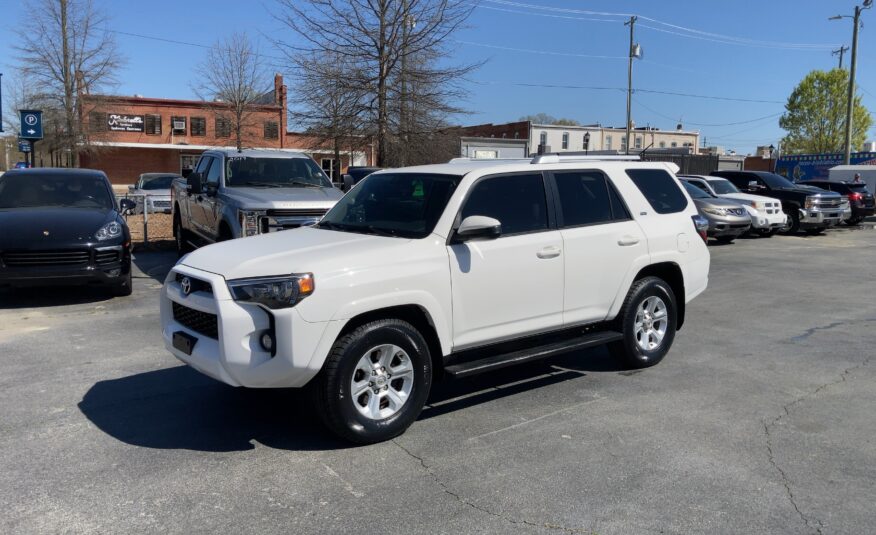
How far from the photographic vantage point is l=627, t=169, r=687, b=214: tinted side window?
20.8 ft

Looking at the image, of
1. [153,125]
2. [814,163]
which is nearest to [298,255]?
[814,163]

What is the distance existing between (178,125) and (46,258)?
4403 centimetres

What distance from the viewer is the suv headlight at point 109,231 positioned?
876 cm

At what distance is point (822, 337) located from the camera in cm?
763

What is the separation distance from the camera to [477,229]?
472cm

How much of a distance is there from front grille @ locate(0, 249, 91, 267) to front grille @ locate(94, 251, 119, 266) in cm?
10

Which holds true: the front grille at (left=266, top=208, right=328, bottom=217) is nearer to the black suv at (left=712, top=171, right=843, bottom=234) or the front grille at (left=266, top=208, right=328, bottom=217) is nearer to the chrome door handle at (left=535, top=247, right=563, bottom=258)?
the chrome door handle at (left=535, top=247, right=563, bottom=258)

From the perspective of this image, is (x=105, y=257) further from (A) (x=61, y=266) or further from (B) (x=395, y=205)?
(B) (x=395, y=205)

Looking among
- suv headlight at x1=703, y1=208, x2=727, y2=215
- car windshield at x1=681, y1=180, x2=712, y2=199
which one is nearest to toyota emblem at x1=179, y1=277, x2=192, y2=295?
suv headlight at x1=703, y1=208, x2=727, y2=215

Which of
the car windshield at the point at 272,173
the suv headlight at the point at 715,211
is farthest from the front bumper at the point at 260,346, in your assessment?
the suv headlight at the point at 715,211

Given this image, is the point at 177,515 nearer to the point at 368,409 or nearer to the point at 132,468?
the point at 132,468

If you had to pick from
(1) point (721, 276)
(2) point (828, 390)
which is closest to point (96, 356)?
(2) point (828, 390)

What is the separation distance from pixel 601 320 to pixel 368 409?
2322 mm

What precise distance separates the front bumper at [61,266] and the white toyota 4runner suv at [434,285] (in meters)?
4.36
